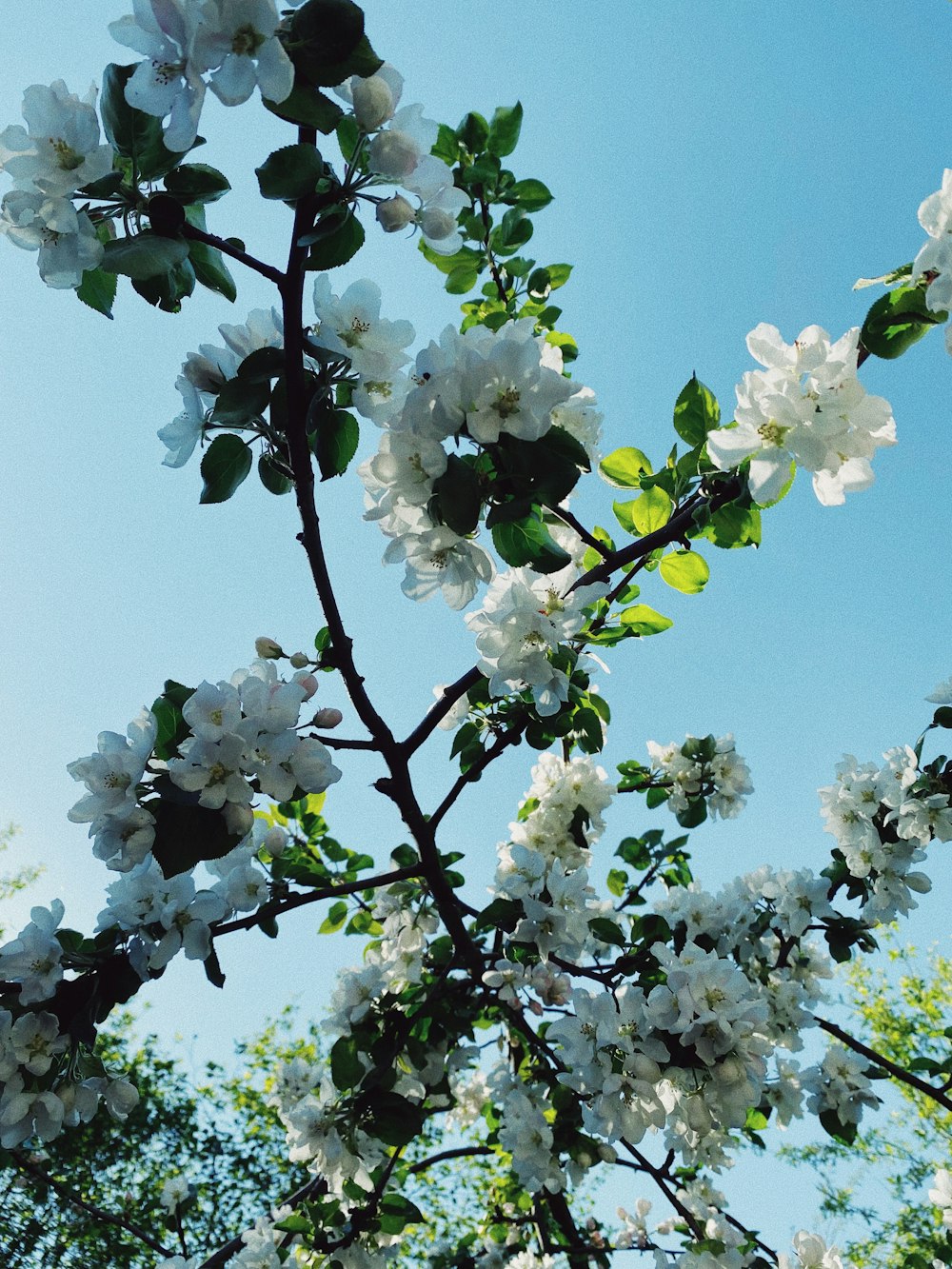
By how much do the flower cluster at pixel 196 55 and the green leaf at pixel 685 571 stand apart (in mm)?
1301

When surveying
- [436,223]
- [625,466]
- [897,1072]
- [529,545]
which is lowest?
[897,1072]

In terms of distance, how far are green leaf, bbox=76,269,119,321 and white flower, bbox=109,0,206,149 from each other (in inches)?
15.8

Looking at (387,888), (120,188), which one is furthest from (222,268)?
(387,888)

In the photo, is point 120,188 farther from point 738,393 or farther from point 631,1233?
point 631,1233

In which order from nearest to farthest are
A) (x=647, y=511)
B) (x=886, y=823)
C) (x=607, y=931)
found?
(x=647, y=511) → (x=607, y=931) → (x=886, y=823)

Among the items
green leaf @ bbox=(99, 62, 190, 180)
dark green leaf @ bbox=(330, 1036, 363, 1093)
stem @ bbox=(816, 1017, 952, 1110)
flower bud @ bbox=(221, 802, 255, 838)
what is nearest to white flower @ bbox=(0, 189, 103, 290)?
green leaf @ bbox=(99, 62, 190, 180)

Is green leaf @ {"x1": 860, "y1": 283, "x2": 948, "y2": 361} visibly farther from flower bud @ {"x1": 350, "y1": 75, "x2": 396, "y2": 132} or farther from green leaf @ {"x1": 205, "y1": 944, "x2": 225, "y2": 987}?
green leaf @ {"x1": 205, "y1": 944, "x2": 225, "y2": 987}

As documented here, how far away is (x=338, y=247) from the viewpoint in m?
1.34

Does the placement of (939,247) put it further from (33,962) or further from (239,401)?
(33,962)

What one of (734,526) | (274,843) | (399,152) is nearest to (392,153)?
(399,152)

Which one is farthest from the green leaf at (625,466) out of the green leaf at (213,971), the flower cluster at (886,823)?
the flower cluster at (886,823)

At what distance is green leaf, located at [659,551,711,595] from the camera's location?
2035 millimetres

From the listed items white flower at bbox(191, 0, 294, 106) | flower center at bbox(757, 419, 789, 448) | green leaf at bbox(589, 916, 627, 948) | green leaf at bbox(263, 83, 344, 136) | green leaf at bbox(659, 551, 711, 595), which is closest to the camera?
white flower at bbox(191, 0, 294, 106)

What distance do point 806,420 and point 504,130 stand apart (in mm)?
2061
